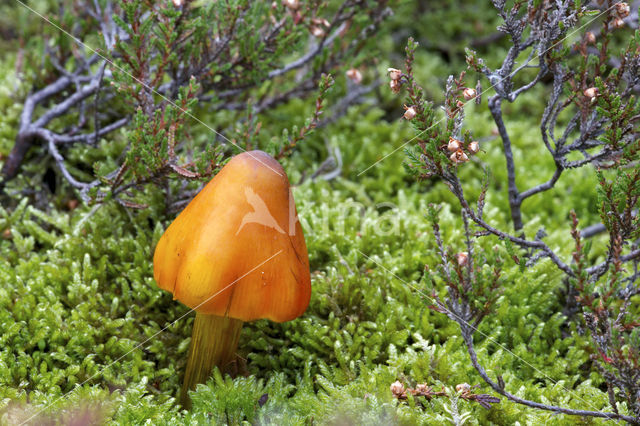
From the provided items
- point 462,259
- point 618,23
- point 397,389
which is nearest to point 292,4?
point 618,23

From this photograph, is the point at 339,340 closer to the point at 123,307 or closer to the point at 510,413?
the point at 510,413

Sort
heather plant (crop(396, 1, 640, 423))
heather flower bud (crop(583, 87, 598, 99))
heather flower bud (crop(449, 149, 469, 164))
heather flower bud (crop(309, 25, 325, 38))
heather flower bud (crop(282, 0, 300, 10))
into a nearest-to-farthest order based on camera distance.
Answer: heather plant (crop(396, 1, 640, 423)) → heather flower bud (crop(449, 149, 469, 164)) → heather flower bud (crop(583, 87, 598, 99)) → heather flower bud (crop(282, 0, 300, 10)) → heather flower bud (crop(309, 25, 325, 38))

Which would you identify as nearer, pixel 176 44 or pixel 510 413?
pixel 510 413

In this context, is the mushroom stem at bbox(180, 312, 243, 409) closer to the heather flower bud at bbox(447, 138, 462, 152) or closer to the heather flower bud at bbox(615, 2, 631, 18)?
the heather flower bud at bbox(447, 138, 462, 152)

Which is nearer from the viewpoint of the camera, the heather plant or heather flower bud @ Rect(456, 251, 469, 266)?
the heather plant

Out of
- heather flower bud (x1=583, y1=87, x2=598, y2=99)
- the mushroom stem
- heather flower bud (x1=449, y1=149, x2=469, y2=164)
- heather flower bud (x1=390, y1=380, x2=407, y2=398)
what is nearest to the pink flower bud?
heather flower bud (x1=390, y1=380, x2=407, y2=398)

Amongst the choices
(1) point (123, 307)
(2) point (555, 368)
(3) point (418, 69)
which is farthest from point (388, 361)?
(3) point (418, 69)

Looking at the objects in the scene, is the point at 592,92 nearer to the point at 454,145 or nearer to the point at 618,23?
the point at 618,23
